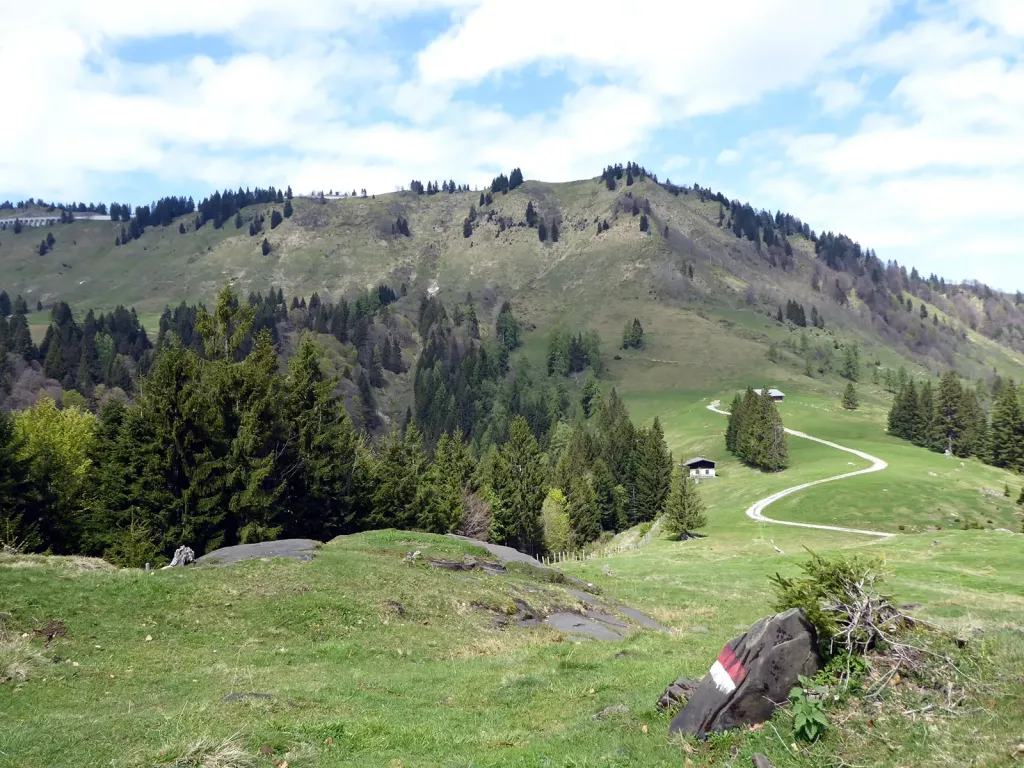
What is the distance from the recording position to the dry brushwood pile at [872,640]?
11.9 meters

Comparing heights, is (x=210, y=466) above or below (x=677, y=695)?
below

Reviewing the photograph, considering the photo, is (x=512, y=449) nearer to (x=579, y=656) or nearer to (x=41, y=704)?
(x=579, y=656)

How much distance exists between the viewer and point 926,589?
44.5 m

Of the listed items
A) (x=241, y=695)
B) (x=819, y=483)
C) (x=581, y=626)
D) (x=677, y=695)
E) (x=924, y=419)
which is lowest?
(x=819, y=483)

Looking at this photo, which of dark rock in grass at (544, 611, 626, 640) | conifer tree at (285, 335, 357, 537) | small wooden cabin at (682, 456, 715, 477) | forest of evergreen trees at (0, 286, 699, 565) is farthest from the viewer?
small wooden cabin at (682, 456, 715, 477)

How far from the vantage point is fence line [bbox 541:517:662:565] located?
317ft

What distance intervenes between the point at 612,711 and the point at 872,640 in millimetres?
5702

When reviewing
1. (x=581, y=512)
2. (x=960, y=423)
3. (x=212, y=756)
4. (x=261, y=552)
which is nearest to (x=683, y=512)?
(x=581, y=512)

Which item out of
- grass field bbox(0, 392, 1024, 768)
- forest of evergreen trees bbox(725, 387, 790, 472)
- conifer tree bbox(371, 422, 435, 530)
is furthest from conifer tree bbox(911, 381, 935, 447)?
conifer tree bbox(371, 422, 435, 530)

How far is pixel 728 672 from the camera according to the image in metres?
13.2

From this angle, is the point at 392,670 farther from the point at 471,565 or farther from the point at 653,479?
the point at 653,479

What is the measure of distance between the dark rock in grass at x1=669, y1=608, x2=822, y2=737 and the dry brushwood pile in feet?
1.40

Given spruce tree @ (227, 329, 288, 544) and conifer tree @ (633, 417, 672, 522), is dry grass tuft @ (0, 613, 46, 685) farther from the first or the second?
conifer tree @ (633, 417, 672, 522)

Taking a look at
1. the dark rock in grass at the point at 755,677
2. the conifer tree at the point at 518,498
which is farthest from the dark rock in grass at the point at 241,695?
the conifer tree at the point at 518,498
